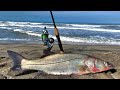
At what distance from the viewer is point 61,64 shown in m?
4.87

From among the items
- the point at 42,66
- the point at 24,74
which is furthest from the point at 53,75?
the point at 24,74

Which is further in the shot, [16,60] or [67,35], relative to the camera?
[67,35]

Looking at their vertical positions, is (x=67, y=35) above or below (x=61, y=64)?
below

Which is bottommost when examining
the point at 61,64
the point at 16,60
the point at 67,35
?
the point at 67,35

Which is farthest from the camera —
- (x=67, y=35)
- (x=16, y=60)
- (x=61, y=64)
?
(x=67, y=35)

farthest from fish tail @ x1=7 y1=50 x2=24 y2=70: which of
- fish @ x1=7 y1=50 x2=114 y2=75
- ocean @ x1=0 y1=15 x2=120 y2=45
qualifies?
ocean @ x1=0 y1=15 x2=120 y2=45

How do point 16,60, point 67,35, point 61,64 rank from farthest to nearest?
point 67,35 < point 61,64 < point 16,60

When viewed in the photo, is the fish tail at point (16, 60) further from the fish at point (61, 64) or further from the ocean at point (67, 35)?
the ocean at point (67, 35)

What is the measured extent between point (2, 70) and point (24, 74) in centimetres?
100

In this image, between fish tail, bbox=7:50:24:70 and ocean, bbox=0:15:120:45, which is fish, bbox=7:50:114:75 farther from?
ocean, bbox=0:15:120:45

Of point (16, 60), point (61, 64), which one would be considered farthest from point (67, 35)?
point (16, 60)

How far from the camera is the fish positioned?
4.69 m

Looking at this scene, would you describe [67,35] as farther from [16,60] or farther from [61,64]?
[16,60]
